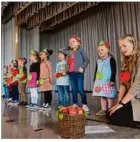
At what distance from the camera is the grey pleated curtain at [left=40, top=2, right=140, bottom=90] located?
16.0ft

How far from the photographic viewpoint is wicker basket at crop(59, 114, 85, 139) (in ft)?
4.96

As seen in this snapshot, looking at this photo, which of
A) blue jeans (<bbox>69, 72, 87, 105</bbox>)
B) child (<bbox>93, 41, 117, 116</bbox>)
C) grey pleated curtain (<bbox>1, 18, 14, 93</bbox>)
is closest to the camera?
child (<bbox>93, 41, 117, 116</bbox>)

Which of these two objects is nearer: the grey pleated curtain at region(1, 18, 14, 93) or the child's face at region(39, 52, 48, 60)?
the child's face at region(39, 52, 48, 60)

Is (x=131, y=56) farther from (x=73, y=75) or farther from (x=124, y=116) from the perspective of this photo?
(x=73, y=75)

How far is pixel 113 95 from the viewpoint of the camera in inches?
95.3

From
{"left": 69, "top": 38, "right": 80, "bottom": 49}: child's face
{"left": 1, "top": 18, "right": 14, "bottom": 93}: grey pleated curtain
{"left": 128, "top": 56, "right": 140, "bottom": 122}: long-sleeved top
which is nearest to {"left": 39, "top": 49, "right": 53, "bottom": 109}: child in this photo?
{"left": 69, "top": 38, "right": 80, "bottom": 49}: child's face

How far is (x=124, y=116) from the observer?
185 cm

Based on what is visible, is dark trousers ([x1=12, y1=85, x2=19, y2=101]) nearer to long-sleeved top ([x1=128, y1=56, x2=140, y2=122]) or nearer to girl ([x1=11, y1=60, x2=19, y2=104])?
girl ([x1=11, y1=60, x2=19, y2=104])

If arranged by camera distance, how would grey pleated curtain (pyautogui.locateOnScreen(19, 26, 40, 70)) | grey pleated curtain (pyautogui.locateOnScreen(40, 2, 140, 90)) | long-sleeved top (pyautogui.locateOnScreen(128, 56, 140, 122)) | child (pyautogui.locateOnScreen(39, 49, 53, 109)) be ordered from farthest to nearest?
grey pleated curtain (pyautogui.locateOnScreen(19, 26, 40, 70)) < grey pleated curtain (pyautogui.locateOnScreen(40, 2, 140, 90)) < child (pyautogui.locateOnScreen(39, 49, 53, 109)) < long-sleeved top (pyautogui.locateOnScreen(128, 56, 140, 122))

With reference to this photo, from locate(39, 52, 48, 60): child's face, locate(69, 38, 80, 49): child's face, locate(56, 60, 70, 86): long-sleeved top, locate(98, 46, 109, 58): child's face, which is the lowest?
locate(56, 60, 70, 86): long-sleeved top

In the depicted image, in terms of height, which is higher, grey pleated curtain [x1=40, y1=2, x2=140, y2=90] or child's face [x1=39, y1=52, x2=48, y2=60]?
grey pleated curtain [x1=40, y1=2, x2=140, y2=90]

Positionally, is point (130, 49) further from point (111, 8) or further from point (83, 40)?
point (83, 40)

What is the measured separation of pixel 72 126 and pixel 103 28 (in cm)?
441

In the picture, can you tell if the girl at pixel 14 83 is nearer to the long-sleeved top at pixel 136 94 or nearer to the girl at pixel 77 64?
the girl at pixel 77 64
